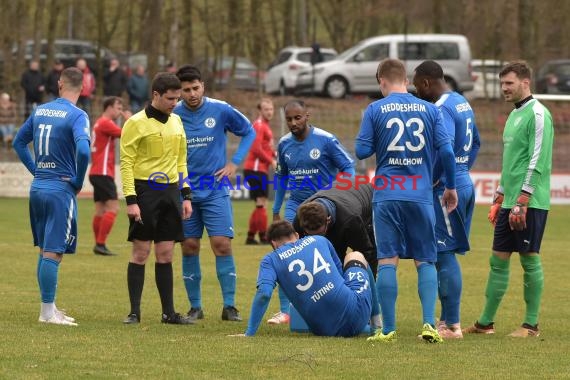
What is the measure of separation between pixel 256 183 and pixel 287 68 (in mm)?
22107

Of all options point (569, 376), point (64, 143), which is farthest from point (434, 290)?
point (64, 143)

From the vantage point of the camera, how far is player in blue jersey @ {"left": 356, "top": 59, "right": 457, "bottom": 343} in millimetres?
8883

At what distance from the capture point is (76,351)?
27.2 ft

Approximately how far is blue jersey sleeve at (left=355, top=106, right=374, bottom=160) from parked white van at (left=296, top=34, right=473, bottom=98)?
98.7 ft

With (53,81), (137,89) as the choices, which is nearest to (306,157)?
(53,81)

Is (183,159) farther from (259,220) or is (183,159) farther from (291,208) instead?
(259,220)

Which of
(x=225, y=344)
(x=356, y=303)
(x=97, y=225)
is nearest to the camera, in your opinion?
(x=225, y=344)

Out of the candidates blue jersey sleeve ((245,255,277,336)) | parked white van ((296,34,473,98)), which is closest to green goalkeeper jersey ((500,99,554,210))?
blue jersey sleeve ((245,255,277,336))

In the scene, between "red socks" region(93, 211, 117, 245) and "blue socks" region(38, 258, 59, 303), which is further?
"red socks" region(93, 211, 117, 245)

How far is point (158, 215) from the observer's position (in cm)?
1011

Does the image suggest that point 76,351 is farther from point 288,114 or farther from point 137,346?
point 288,114

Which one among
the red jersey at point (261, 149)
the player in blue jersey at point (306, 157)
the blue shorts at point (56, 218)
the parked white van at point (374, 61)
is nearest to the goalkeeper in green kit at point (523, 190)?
the player in blue jersey at point (306, 157)

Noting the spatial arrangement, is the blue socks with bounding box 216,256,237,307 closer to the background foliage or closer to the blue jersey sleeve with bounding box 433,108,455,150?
the blue jersey sleeve with bounding box 433,108,455,150

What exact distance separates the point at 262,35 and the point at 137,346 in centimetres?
3765
